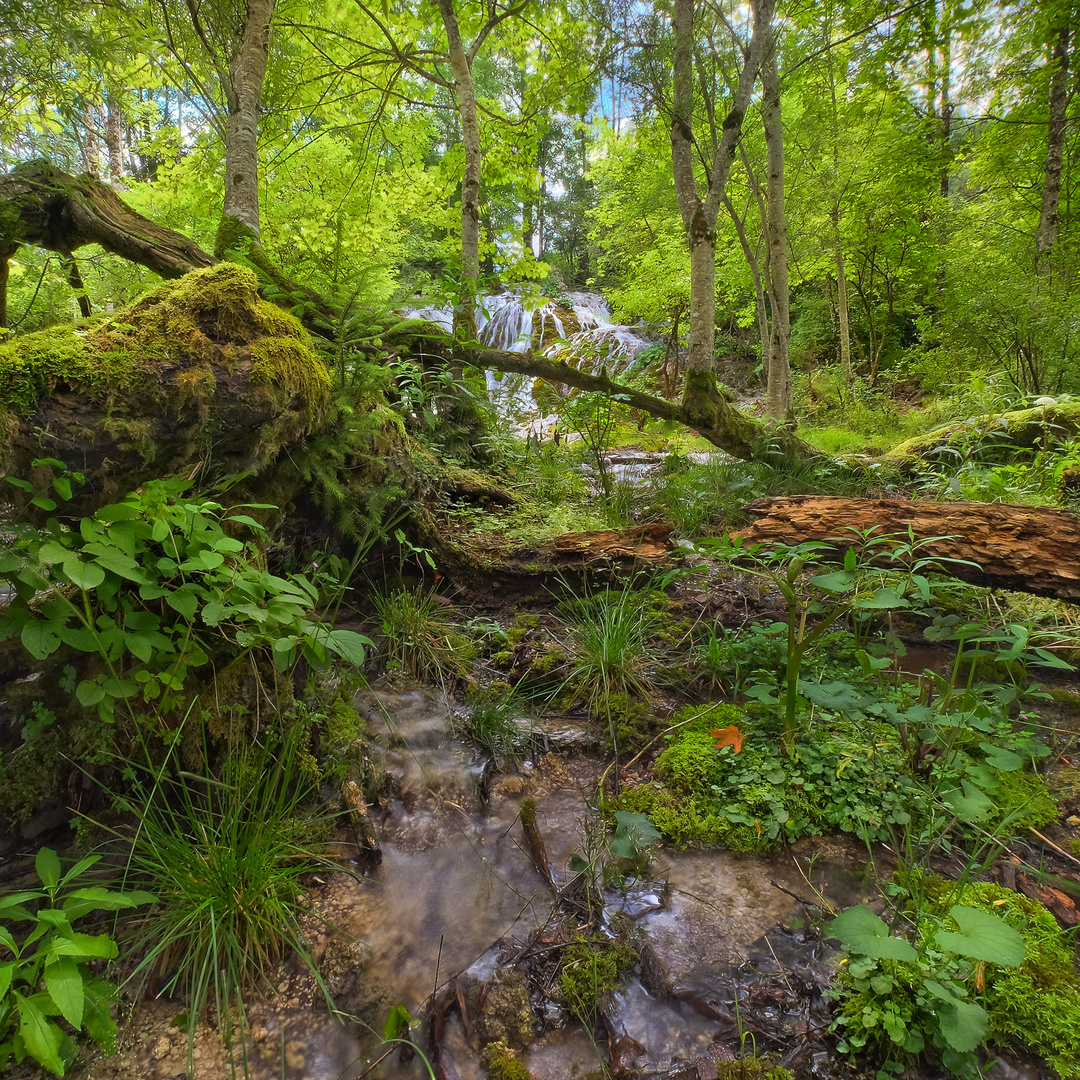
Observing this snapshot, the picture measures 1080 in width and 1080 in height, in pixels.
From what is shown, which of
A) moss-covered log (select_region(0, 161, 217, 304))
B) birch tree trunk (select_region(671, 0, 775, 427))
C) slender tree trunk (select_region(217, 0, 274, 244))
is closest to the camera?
moss-covered log (select_region(0, 161, 217, 304))

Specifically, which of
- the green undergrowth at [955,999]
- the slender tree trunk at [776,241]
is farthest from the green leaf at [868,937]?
the slender tree trunk at [776,241]

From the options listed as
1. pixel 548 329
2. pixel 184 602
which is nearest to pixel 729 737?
pixel 184 602

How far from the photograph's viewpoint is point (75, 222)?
2.75m

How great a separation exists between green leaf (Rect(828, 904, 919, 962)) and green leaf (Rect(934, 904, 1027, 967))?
82 millimetres

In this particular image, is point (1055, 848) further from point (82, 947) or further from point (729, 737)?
point (82, 947)

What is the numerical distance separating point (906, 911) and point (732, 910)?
50cm

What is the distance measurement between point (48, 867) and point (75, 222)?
3175 mm

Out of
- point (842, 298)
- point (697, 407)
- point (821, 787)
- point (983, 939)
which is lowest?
point (821, 787)

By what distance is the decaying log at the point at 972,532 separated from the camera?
2.49 meters

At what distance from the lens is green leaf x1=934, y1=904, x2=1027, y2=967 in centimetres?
107

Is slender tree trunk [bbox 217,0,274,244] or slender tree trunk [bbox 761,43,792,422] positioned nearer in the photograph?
slender tree trunk [bbox 217,0,274,244]

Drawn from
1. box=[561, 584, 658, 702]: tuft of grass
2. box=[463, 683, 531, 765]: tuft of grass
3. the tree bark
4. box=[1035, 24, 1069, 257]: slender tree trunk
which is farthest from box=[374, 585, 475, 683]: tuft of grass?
box=[1035, 24, 1069, 257]: slender tree trunk

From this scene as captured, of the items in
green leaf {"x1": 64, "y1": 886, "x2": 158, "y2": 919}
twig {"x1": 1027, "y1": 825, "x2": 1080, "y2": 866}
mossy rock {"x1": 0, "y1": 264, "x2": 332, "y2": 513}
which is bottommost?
twig {"x1": 1027, "y1": 825, "x2": 1080, "y2": 866}

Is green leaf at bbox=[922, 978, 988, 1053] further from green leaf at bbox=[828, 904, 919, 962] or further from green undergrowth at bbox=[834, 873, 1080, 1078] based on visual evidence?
green leaf at bbox=[828, 904, 919, 962]
